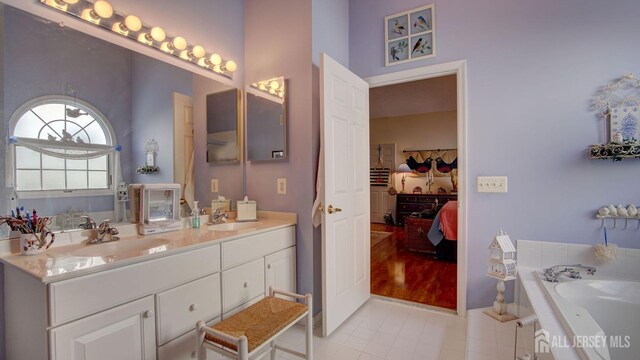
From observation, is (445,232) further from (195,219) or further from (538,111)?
(195,219)

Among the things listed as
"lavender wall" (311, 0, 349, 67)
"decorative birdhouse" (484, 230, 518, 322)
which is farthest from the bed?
"lavender wall" (311, 0, 349, 67)

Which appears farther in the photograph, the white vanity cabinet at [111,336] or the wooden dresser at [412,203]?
the wooden dresser at [412,203]

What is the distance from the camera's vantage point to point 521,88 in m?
2.12

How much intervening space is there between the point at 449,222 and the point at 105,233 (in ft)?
11.4

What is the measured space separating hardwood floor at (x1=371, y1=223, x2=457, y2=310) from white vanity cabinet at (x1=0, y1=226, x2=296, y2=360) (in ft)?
5.69

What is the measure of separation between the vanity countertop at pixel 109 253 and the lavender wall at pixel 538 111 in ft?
5.67

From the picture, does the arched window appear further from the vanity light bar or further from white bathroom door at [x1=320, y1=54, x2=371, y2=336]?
white bathroom door at [x1=320, y1=54, x2=371, y2=336]

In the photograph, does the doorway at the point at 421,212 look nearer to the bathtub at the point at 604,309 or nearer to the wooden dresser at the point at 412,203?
the wooden dresser at the point at 412,203

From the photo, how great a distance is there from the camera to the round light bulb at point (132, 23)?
170 cm

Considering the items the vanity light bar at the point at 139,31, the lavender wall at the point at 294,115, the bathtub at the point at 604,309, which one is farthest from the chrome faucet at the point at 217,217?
the bathtub at the point at 604,309

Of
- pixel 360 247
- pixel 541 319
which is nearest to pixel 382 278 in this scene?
pixel 360 247

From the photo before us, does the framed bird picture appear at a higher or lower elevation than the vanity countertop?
higher

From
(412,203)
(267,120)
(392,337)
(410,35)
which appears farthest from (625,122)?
(412,203)

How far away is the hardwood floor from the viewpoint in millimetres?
2773
